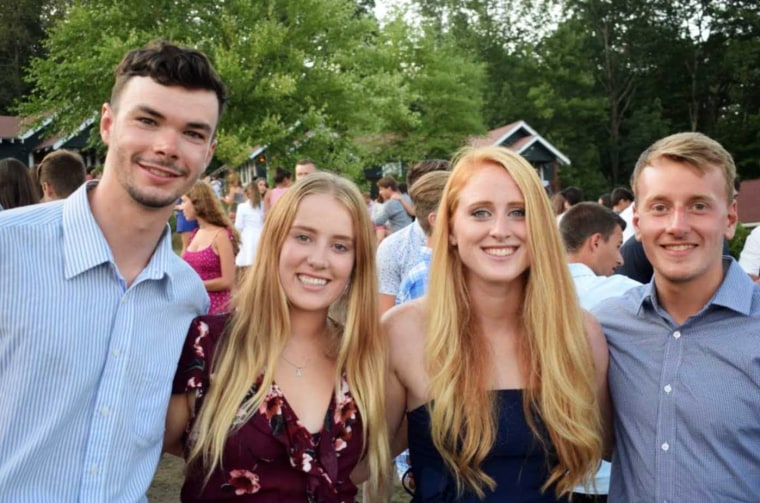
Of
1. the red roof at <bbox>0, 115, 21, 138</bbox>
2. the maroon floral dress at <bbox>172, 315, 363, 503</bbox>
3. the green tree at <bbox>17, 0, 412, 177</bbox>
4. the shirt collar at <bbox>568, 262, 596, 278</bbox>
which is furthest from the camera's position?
the red roof at <bbox>0, 115, 21, 138</bbox>

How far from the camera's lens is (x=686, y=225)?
247 centimetres

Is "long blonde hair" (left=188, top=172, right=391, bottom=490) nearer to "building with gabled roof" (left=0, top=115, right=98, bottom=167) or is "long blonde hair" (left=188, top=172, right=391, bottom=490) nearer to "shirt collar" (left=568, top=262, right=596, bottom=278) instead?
"shirt collar" (left=568, top=262, right=596, bottom=278)

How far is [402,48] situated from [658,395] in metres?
35.5

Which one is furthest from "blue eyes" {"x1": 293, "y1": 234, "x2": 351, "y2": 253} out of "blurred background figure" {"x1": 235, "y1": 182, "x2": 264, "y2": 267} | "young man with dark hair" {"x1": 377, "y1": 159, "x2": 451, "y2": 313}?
"blurred background figure" {"x1": 235, "y1": 182, "x2": 264, "y2": 267}

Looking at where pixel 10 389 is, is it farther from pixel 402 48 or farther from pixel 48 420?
pixel 402 48

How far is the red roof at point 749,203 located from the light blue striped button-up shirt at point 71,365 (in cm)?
2564

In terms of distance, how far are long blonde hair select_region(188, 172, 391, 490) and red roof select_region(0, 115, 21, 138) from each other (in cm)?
3432

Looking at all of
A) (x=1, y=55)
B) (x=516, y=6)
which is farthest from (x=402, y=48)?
(x=1, y=55)

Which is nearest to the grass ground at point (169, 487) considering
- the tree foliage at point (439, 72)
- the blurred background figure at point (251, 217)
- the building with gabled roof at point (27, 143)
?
the blurred background figure at point (251, 217)

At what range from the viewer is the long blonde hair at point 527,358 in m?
2.54

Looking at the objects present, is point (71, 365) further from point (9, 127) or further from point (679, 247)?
point (9, 127)

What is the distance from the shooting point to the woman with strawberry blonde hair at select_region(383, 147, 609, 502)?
2.54 meters

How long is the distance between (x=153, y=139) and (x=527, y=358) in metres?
1.56

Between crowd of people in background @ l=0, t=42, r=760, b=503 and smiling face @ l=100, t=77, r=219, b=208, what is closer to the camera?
crowd of people in background @ l=0, t=42, r=760, b=503
